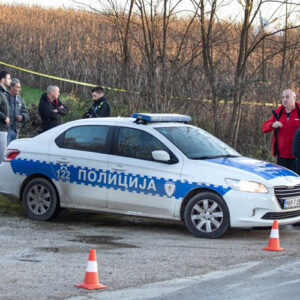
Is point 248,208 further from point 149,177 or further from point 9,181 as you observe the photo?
point 9,181

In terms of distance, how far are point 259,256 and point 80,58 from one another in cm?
1859

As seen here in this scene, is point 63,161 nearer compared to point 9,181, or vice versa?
point 63,161

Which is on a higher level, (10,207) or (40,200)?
(40,200)

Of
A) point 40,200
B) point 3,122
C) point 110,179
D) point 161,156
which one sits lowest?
point 40,200

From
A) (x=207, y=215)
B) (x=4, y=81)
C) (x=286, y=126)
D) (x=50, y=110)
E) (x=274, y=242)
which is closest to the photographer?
(x=274, y=242)

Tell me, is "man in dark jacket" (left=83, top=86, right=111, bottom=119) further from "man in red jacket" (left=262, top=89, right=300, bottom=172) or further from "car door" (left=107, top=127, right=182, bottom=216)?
"man in red jacket" (left=262, top=89, right=300, bottom=172)

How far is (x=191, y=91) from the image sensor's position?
1839 centimetres

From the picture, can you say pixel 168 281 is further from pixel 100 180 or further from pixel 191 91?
pixel 191 91

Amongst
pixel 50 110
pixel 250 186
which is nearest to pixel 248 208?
pixel 250 186

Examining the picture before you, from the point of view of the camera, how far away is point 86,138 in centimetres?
1133

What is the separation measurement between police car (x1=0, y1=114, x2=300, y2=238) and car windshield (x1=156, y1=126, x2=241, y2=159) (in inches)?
0.7

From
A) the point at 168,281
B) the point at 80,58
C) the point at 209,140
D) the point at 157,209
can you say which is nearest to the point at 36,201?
the point at 157,209

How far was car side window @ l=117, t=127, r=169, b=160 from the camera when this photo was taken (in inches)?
424

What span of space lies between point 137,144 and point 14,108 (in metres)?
3.80
